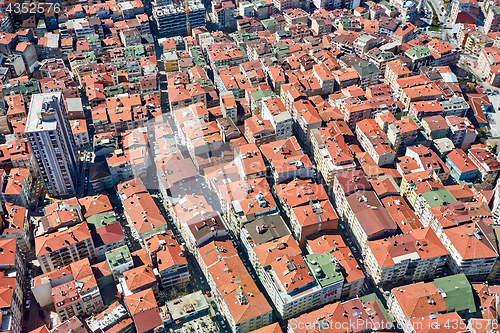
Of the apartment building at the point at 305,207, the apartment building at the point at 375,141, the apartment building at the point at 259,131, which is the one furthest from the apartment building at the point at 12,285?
the apartment building at the point at 375,141

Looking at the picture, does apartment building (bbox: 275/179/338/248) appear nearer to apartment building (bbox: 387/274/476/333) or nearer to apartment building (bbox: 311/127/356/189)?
apartment building (bbox: 311/127/356/189)

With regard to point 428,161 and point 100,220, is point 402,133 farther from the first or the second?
point 100,220

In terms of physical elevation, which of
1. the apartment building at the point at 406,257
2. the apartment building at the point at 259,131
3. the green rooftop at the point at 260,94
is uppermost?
the green rooftop at the point at 260,94

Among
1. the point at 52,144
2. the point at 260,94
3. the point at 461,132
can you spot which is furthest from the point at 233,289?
the point at 461,132

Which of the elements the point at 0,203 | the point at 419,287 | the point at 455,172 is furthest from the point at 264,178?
the point at 0,203

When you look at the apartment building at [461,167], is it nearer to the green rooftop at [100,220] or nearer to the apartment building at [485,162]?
the apartment building at [485,162]

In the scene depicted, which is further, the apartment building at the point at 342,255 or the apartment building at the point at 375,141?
the apartment building at the point at 375,141
